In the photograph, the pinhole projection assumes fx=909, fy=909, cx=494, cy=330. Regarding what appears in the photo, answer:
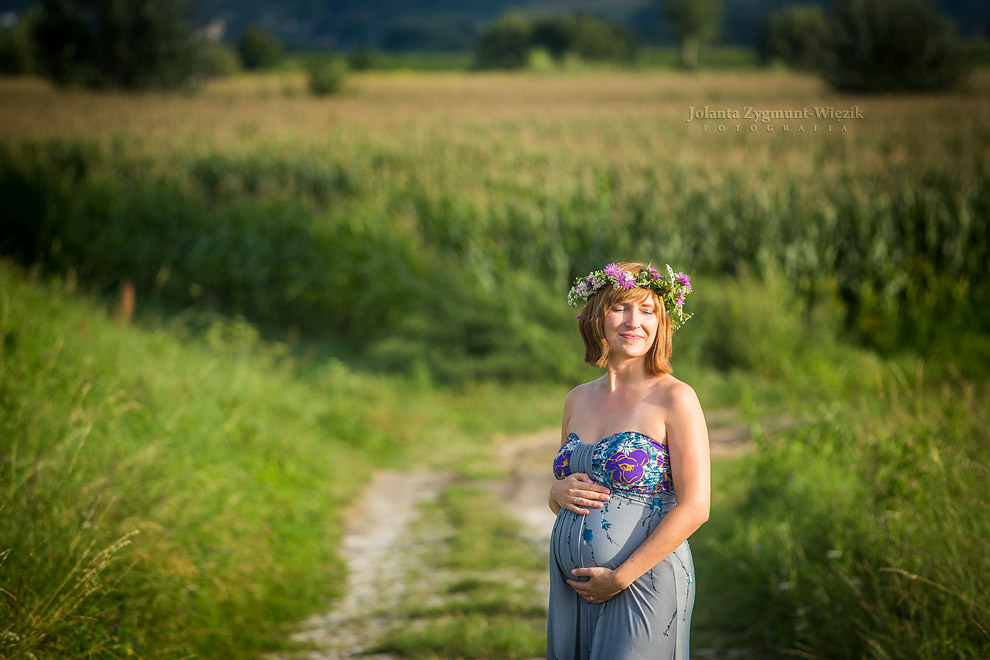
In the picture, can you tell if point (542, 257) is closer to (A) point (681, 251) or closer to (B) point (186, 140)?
(A) point (681, 251)

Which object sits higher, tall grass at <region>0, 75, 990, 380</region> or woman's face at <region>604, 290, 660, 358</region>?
A: woman's face at <region>604, 290, 660, 358</region>

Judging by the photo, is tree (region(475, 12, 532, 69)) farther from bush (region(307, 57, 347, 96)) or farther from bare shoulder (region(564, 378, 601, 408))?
bare shoulder (region(564, 378, 601, 408))

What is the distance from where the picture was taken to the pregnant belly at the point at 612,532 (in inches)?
86.0

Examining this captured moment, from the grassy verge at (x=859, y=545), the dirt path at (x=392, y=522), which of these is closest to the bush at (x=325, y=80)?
the dirt path at (x=392, y=522)

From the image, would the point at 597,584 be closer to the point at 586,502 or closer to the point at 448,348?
the point at 586,502

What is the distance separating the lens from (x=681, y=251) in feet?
33.9

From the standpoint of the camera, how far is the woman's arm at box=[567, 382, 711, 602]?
212cm

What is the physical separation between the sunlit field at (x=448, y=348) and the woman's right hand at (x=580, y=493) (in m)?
1.51

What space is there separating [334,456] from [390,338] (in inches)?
146

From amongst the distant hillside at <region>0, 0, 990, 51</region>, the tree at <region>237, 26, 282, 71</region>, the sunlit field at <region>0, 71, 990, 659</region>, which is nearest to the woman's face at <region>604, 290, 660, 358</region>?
the sunlit field at <region>0, 71, 990, 659</region>

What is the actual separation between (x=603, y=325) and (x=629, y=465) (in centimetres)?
36

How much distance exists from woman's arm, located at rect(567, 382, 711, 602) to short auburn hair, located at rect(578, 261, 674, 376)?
0.13 m

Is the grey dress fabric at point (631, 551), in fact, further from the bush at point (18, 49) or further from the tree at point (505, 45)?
the tree at point (505, 45)

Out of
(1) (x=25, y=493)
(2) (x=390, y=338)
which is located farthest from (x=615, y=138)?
(1) (x=25, y=493)
